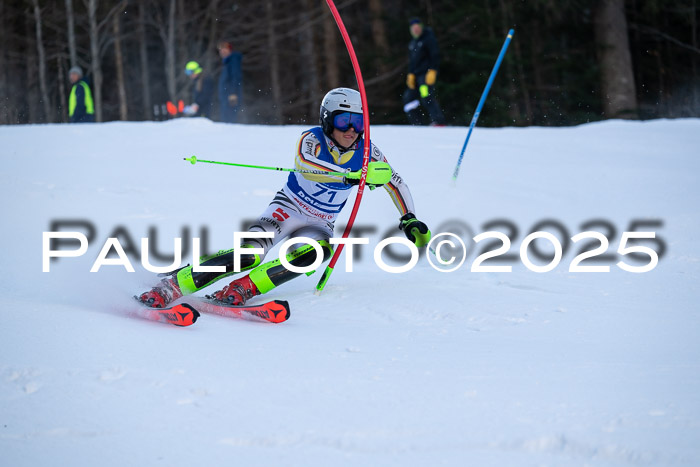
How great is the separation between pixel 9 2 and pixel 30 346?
84.9 ft

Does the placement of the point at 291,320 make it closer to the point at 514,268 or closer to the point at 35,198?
the point at 514,268

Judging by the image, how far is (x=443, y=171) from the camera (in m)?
8.84

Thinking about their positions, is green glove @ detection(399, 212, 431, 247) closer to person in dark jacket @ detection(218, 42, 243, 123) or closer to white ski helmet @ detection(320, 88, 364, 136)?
white ski helmet @ detection(320, 88, 364, 136)

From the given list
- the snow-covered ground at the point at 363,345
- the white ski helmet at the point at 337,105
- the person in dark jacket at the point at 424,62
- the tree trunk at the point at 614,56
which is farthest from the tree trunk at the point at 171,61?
the white ski helmet at the point at 337,105

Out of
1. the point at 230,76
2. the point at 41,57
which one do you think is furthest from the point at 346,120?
the point at 41,57

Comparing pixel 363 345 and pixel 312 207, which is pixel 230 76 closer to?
pixel 312 207

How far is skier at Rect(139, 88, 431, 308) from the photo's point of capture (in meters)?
4.58

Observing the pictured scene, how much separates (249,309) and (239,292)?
1.05 ft

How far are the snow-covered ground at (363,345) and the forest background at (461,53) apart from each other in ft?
32.6

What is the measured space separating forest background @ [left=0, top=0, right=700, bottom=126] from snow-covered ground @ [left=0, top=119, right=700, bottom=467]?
9.94m

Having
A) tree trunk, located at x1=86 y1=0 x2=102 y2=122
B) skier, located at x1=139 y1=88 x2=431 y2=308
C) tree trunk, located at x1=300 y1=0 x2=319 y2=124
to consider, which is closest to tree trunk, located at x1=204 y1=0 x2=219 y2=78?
tree trunk, located at x1=300 y1=0 x2=319 y2=124

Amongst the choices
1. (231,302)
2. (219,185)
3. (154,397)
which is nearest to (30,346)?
(154,397)

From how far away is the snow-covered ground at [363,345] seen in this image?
8.39ft

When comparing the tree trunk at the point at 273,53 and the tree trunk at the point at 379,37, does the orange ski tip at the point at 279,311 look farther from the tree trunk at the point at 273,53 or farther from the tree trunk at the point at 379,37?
the tree trunk at the point at 273,53
